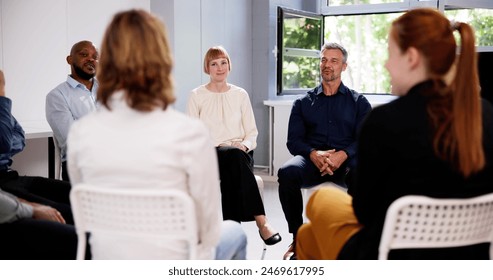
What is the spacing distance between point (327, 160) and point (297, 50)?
9.40 ft

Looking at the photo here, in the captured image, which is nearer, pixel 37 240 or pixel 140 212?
pixel 140 212

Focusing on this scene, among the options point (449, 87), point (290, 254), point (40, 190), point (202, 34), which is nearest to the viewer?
point (449, 87)

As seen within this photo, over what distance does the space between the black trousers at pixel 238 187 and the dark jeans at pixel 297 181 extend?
17cm

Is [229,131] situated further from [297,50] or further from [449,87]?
[297,50]

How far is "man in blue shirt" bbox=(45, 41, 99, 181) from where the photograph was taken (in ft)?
10.7

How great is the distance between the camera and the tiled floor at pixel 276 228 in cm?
325

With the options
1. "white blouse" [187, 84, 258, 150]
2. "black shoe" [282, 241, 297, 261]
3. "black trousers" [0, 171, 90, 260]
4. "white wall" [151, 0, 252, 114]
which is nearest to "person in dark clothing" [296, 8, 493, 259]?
"black trousers" [0, 171, 90, 260]

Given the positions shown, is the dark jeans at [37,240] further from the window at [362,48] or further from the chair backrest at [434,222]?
the window at [362,48]

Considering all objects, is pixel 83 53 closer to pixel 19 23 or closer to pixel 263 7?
pixel 19 23

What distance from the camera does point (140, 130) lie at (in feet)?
5.00

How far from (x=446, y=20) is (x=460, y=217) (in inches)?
23.5

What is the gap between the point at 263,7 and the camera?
5.88 meters

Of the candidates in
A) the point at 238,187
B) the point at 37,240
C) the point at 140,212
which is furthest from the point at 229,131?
the point at 140,212

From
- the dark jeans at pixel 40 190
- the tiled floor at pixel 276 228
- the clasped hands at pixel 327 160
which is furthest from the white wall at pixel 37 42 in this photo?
the clasped hands at pixel 327 160
